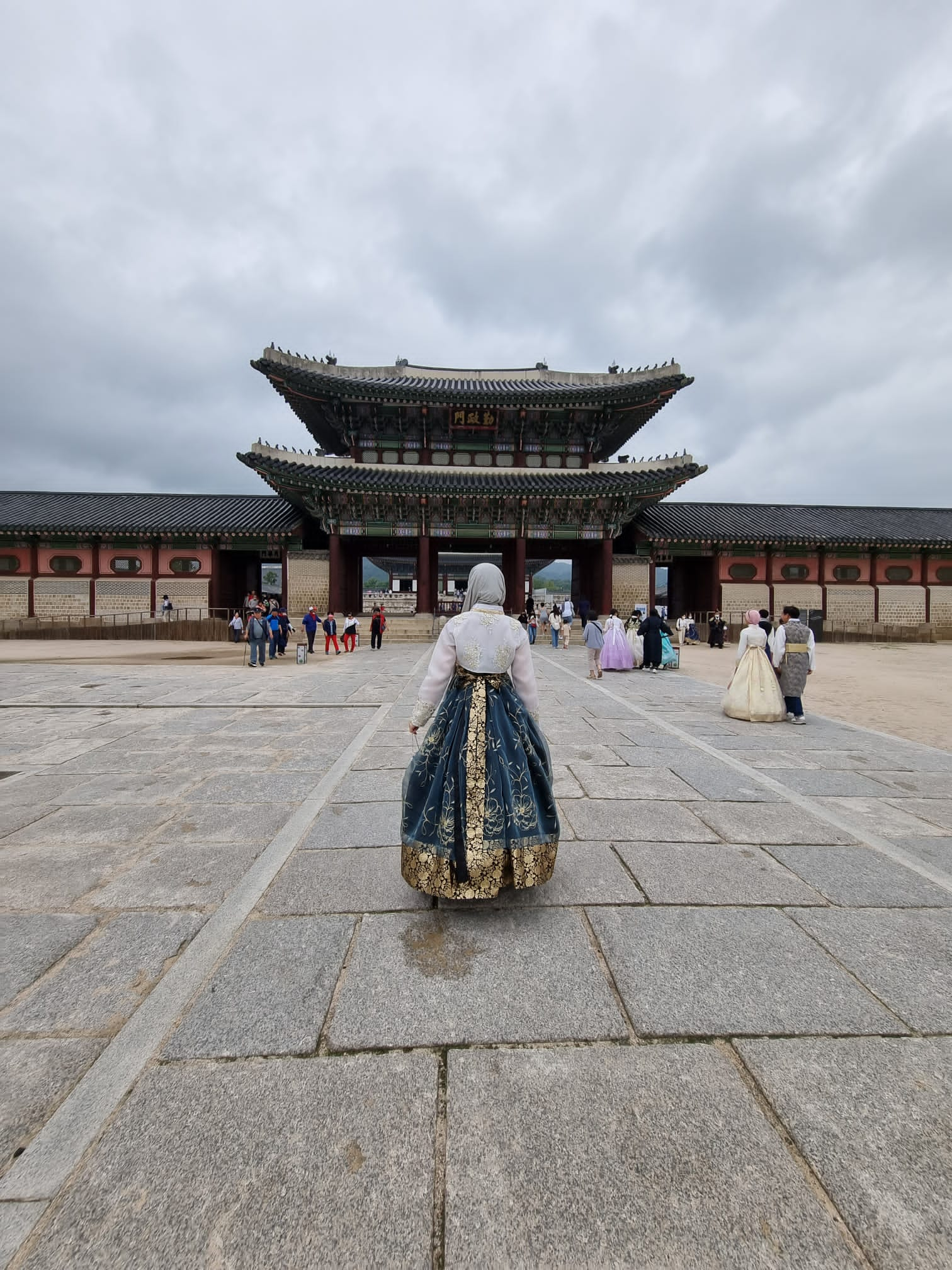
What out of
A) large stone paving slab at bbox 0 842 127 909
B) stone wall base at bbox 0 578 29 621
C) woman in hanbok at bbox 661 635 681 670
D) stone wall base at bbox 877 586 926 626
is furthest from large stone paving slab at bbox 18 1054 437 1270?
stone wall base at bbox 877 586 926 626

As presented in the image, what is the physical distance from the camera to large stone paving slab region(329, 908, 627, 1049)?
1.71 m

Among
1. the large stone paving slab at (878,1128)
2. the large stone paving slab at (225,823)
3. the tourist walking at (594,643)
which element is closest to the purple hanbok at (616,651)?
the tourist walking at (594,643)

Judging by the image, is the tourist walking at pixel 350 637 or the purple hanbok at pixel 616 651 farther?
the tourist walking at pixel 350 637

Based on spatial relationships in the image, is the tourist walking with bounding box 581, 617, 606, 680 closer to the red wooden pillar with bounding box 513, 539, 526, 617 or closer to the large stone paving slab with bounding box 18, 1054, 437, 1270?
the large stone paving slab with bounding box 18, 1054, 437, 1270

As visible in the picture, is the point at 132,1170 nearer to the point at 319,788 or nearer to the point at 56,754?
the point at 319,788

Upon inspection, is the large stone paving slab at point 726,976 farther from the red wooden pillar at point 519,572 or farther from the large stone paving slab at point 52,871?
the red wooden pillar at point 519,572

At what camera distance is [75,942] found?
220cm

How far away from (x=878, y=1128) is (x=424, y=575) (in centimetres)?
2036

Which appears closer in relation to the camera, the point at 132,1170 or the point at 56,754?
the point at 132,1170

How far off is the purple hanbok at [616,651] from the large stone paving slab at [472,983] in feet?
32.9

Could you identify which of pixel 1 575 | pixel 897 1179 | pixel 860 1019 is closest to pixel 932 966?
pixel 860 1019

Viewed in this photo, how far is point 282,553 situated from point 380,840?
20306 millimetres

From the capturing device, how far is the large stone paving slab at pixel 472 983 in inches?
67.5

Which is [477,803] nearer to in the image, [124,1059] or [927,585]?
[124,1059]
